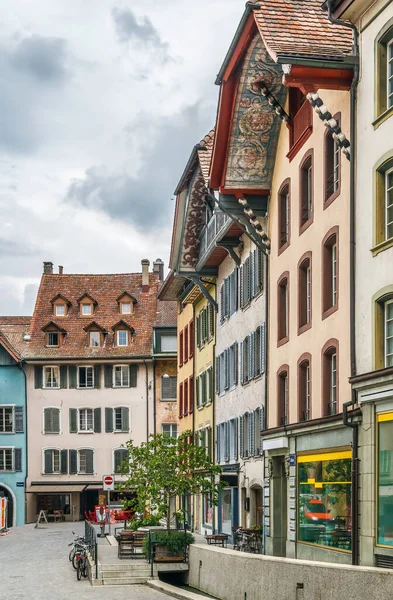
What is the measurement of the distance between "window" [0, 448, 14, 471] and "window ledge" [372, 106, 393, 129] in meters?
57.0

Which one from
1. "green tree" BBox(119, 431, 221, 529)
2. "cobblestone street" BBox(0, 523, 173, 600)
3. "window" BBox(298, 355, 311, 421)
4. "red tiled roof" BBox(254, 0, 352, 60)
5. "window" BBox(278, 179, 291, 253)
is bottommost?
"cobblestone street" BBox(0, 523, 173, 600)

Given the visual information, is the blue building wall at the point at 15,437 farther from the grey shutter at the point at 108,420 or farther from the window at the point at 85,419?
the grey shutter at the point at 108,420

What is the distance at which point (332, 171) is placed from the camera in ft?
95.5

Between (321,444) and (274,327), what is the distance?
7.17 meters

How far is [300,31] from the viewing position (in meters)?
27.7

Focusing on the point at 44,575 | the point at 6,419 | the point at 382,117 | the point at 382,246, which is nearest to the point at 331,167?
the point at 382,117

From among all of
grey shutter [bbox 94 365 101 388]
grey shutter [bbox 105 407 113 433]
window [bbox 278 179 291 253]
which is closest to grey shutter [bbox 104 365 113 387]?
grey shutter [bbox 94 365 101 388]

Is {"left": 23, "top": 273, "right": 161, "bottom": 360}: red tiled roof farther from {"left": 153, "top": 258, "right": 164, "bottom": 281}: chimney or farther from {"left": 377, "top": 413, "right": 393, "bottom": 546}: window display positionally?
{"left": 377, "top": 413, "right": 393, "bottom": 546}: window display

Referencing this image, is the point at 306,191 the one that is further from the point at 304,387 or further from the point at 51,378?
the point at 51,378

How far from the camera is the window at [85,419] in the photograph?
258ft

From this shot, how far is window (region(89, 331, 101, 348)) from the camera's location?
79500 mm

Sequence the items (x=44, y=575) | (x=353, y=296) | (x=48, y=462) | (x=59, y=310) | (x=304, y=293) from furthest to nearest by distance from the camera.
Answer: (x=59, y=310)
(x=48, y=462)
(x=44, y=575)
(x=304, y=293)
(x=353, y=296)

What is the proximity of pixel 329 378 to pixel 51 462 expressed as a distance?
50.8 m

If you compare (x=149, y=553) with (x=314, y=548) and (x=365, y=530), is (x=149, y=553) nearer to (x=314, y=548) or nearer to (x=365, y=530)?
(x=314, y=548)
